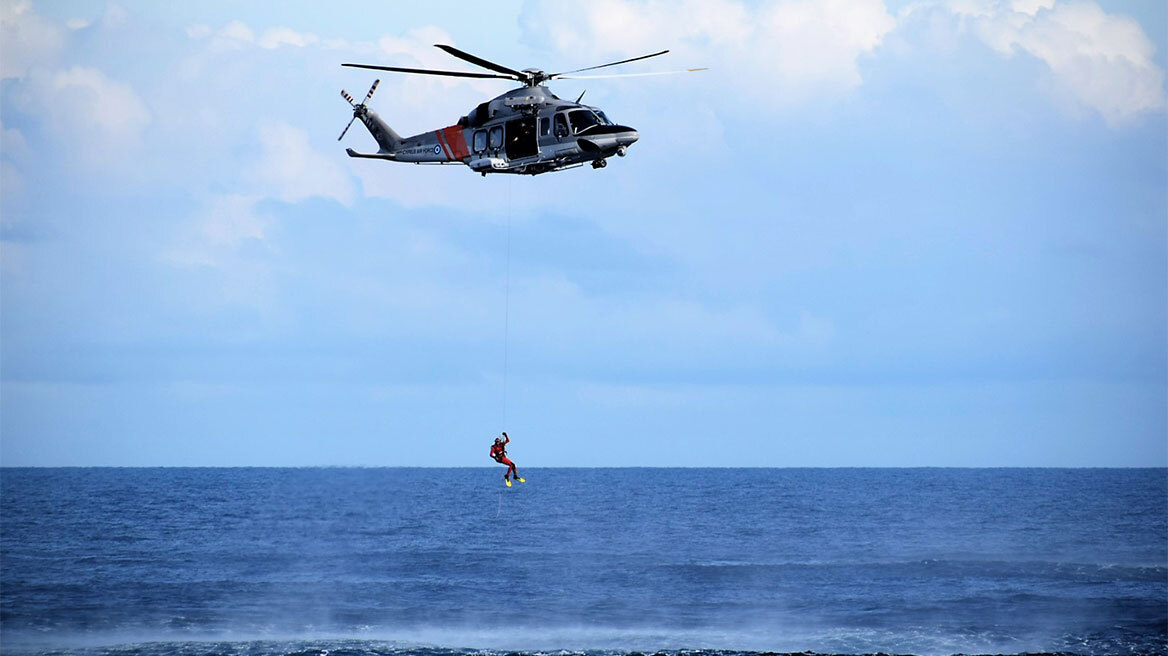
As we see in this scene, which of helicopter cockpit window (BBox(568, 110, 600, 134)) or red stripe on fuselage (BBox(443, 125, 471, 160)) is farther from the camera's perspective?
red stripe on fuselage (BBox(443, 125, 471, 160))

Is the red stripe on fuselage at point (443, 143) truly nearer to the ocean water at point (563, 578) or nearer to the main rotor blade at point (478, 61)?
the main rotor blade at point (478, 61)

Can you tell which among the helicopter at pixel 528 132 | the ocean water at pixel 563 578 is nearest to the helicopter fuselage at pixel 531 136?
the helicopter at pixel 528 132

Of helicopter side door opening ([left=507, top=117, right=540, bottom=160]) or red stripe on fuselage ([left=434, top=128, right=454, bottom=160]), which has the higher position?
red stripe on fuselage ([left=434, top=128, right=454, bottom=160])

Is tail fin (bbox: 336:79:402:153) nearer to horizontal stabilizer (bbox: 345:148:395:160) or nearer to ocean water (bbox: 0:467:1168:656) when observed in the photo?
horizontal stabilizer (bbox: 345:148:395:160)

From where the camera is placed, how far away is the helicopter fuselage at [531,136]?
3011cm

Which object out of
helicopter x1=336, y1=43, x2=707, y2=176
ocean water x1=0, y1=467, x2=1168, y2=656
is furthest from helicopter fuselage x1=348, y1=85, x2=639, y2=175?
ocean water x1=0, y1=467, x2=1168, y2=656

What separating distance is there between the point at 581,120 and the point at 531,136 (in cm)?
153

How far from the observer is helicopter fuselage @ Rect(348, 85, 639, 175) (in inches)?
1185

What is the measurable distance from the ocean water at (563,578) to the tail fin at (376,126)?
65.0 feet

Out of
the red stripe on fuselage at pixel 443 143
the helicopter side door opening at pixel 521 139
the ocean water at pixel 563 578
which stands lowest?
the ocean water at pixel 563 578

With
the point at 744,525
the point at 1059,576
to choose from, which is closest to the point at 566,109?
the point at 1059,576

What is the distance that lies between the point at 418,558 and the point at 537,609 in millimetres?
19558

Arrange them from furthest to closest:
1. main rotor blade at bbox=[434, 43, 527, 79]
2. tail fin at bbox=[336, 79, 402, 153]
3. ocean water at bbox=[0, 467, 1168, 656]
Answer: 1. ocean water at bbox=[0, 467, 1168, 656]
2. tail fin at bbox=[336, 79, 402, 153]
3. main rotor blade at bbox=[434, 43, 527, 79]

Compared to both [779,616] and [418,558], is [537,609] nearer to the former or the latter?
[779,616]
